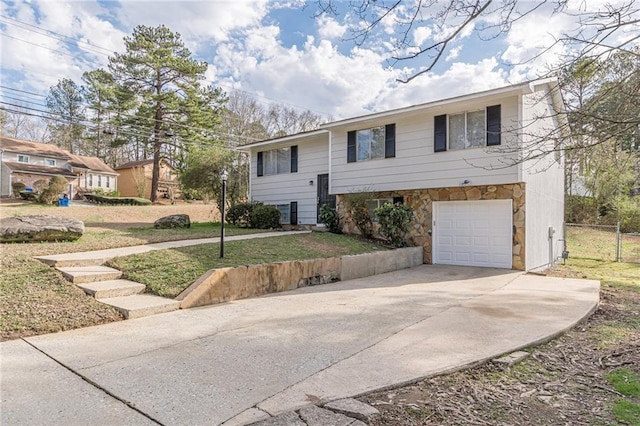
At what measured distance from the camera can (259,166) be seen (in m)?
15.5

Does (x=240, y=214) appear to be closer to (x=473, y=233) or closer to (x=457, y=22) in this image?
(x=473, y=233)

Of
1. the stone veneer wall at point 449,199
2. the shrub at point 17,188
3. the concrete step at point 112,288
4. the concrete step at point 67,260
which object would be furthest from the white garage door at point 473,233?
the shrub at point 17,188

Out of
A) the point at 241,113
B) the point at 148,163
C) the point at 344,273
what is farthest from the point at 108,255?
the point at 148,163

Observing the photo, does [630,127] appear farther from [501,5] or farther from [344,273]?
[344,273]

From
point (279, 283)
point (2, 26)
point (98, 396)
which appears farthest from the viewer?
point (2, 26)

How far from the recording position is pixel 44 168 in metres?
27.4

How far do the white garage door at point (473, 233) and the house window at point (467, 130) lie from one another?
5.33 feet

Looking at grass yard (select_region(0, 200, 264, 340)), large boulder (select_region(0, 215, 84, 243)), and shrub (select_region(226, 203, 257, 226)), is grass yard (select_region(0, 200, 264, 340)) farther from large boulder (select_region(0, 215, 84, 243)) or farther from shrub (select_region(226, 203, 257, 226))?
shrub (select_region(226, 203, 257, 226))

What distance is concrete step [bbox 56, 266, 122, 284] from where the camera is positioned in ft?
18.0

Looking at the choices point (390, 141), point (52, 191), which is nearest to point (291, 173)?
point (390, 141)

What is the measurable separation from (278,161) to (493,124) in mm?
8249

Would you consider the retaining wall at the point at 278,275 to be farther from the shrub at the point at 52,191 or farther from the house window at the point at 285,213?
the shrub at the point at 52,191

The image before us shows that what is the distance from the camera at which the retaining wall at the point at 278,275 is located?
5.62 metres

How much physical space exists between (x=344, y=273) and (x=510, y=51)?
5287mm
